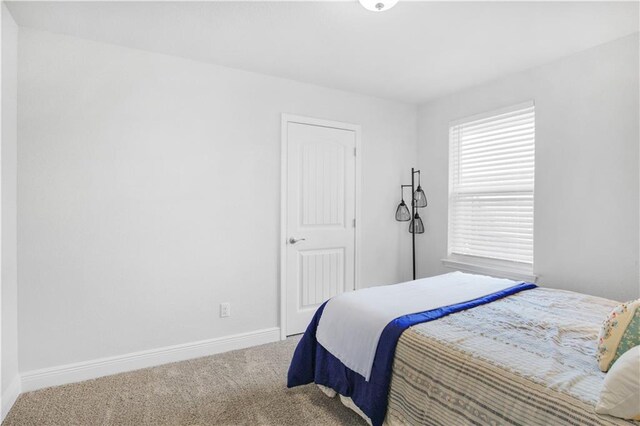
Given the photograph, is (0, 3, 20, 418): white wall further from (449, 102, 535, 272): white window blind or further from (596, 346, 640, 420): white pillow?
(449, 102, 535, 272): white window blind

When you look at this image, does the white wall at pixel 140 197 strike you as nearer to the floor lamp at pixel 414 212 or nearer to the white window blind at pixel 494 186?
the floor lamp at pixel 414 212

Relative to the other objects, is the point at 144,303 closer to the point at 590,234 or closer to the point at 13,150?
the point at 13,150

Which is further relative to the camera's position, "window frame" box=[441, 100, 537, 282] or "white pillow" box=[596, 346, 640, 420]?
"window frame" box=[441, 100, 537, 282]

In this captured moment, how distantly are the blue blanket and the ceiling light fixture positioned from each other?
5.64 ft

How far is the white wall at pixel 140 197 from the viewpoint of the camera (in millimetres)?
2295

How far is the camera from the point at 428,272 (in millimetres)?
3832

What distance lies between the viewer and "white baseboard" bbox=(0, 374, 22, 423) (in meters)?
1.97

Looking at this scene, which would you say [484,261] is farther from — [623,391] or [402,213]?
[623,391]

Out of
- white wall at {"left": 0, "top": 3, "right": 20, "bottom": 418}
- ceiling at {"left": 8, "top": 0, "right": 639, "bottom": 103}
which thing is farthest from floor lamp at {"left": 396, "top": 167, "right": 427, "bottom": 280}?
white wall at {"left": 0, "top": 3, "right": 20, "bottom": 418}

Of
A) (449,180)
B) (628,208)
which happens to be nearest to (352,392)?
(628,208)

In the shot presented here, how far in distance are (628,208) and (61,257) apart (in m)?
3.91

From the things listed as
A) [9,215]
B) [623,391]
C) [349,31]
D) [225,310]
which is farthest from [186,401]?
[349,31]

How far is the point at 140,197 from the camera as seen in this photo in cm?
259

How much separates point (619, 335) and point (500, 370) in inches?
17.0
